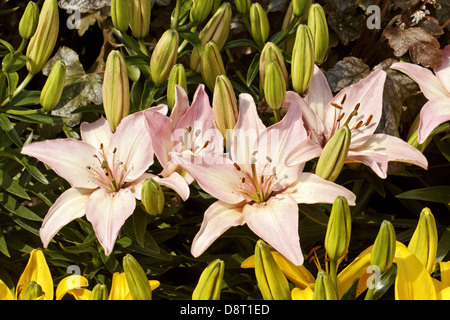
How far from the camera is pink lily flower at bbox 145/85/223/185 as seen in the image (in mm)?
741

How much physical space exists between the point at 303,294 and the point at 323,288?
3.0 inches

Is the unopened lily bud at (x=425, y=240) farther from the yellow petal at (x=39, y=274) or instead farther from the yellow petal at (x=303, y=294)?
the yellow petal at (x=39, y=274)

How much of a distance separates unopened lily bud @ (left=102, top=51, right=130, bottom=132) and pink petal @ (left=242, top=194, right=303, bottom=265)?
18cm

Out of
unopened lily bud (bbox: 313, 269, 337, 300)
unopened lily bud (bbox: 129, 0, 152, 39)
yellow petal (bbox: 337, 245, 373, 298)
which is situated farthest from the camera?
unopened lily bud (bbox: 129, 0, 152, 39)

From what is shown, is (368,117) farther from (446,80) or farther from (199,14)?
(199,14)

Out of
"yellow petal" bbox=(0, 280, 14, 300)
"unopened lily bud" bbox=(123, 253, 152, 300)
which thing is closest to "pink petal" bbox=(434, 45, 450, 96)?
"unopened lily bud" bbox=(123, 253, 152, 300)

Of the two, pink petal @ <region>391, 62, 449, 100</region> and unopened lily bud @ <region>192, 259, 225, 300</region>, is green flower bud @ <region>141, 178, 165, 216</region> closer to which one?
unopened lily bud @ <region>192, 259, 225, 300</region>

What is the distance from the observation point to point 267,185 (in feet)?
2.45

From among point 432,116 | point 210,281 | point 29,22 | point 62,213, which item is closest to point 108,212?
point 62,213

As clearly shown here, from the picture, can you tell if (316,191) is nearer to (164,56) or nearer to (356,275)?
(356,275)

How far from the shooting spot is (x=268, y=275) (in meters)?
0.63

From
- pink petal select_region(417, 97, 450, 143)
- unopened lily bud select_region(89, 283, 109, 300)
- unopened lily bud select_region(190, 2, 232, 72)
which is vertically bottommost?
unopened lily bud select_region(89, 283, 109, 300)

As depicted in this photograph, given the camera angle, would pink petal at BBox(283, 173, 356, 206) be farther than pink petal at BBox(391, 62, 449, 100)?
No

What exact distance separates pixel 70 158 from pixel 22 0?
414 mm
